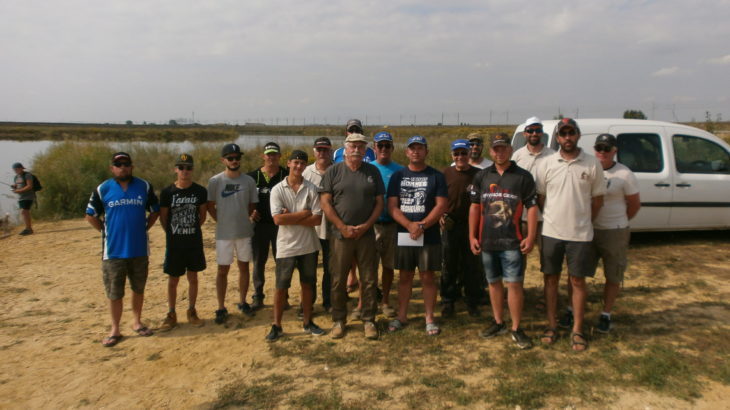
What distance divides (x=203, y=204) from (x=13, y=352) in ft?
6.94

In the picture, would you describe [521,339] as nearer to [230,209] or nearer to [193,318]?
[230,209]

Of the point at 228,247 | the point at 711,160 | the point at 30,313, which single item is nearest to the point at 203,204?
the point at 228,247

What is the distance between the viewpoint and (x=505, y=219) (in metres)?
3.47

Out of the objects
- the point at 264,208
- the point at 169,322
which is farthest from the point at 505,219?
the point at 169,322

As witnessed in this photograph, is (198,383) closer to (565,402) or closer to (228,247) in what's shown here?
(228,247)

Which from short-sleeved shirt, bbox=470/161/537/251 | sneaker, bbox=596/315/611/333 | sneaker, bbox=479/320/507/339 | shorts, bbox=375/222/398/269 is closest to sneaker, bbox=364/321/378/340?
Result: shorts, bbox=375/222/398/269

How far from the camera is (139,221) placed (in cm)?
400

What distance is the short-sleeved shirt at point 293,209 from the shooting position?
151 inches

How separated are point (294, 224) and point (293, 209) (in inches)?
5.5

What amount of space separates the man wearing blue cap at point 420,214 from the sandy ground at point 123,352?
2.65 ft

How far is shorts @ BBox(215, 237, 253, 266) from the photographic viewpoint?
427 cm

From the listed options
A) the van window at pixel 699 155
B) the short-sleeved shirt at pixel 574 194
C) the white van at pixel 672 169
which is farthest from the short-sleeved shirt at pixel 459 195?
the van window at pixel 699 155

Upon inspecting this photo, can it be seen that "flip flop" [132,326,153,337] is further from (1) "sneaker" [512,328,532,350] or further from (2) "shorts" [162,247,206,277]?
(1) "sneaker" [512,328,532,350]

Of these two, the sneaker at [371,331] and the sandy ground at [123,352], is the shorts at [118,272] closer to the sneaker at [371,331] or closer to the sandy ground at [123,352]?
the sandy ground at [123,352]
